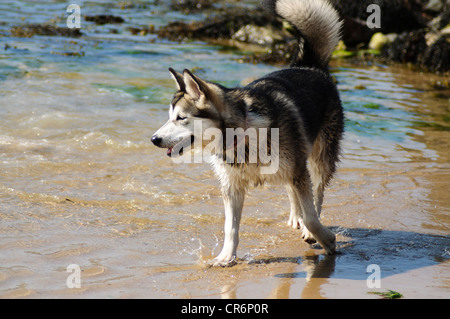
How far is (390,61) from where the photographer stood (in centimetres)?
1240

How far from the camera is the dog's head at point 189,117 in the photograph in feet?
12.5

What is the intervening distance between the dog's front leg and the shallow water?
0.45ft

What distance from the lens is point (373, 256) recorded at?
424cm

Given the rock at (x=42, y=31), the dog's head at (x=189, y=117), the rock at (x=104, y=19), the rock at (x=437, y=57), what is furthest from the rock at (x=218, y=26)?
the dog's head at (x=189, y=117)

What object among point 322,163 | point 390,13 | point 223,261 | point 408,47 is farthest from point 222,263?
point 390,13

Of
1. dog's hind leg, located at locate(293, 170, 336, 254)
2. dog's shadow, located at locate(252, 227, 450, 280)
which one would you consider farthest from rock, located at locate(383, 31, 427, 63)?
dog's hind leg, located at locate(293, 170, 336, 254)

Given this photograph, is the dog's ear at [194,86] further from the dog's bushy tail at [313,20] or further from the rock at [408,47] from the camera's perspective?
the rock at [408,47]

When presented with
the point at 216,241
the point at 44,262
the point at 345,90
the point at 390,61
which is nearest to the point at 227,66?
the point at 345,90

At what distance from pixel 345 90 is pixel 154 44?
4887 mm

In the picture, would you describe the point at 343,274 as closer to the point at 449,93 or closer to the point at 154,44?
the point at 449,93

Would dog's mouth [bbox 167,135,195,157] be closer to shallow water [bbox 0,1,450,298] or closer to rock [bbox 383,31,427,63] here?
shallow water [bbox 0,1,450,298]

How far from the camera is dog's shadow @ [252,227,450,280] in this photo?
155 inches

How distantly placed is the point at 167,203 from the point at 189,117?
1.49 metres

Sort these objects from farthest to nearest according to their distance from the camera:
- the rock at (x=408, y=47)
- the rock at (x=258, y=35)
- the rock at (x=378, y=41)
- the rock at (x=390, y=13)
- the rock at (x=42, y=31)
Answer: the rock at (x=390, y=13) → the rock at (x=258, y=35) → the rock at (x=378, y=41) → the rock at (x=42, y=31) → the rock at (x=408, y=47)
